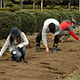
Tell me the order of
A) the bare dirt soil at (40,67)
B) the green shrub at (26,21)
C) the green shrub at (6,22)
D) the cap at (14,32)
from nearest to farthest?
the bare dirt soil at (40,67)
the cap at (14,32)
the green shrub at (6,22)
the green shrub at (26,21)

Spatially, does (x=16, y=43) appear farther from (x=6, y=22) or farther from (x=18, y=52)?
(x=6, y=22)

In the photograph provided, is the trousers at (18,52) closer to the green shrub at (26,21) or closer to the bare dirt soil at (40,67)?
the bare dirt soil at (40,67)

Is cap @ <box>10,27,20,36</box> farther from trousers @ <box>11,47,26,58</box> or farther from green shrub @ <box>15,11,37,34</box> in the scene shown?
green shrub @ <box>15,11,37,34</box>

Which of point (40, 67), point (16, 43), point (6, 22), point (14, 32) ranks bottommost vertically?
point (40, 67)

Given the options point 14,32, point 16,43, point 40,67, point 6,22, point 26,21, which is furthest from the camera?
point 26,21

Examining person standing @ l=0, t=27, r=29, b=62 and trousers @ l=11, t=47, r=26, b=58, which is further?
trousers @ l=11, t=47, r=26, b=58

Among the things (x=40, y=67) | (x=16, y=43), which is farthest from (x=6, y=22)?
(x=40, y=67)

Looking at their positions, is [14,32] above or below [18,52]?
above

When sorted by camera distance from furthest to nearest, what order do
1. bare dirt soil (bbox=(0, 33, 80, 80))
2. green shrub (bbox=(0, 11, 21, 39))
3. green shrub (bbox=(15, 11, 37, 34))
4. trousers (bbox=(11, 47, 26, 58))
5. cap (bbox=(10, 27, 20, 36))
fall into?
green shrub (bbox=(15, 11, 37, 34))
green shrub (bbox=(0, 11, 21, 39))
trousers (bbox=(11, 47, 26, 58))
cap (bbox=(10, 27, 20, 36))
bare dirt soil (bbox=(0, 33, 80, 80))

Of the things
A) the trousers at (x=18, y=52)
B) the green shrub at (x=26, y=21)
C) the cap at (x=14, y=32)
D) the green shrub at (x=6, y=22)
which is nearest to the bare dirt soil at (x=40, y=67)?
the trousers at (x=18, y=52)

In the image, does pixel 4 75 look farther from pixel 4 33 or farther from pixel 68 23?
pixel 4 33

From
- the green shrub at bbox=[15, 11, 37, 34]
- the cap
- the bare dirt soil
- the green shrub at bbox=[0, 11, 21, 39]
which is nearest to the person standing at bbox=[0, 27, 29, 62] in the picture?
the cap

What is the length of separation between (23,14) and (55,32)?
4564 millimetres

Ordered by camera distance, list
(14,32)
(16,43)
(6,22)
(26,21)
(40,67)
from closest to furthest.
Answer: (14,32) < (40,67) < (16,43) < (6,22) < (26,21)
